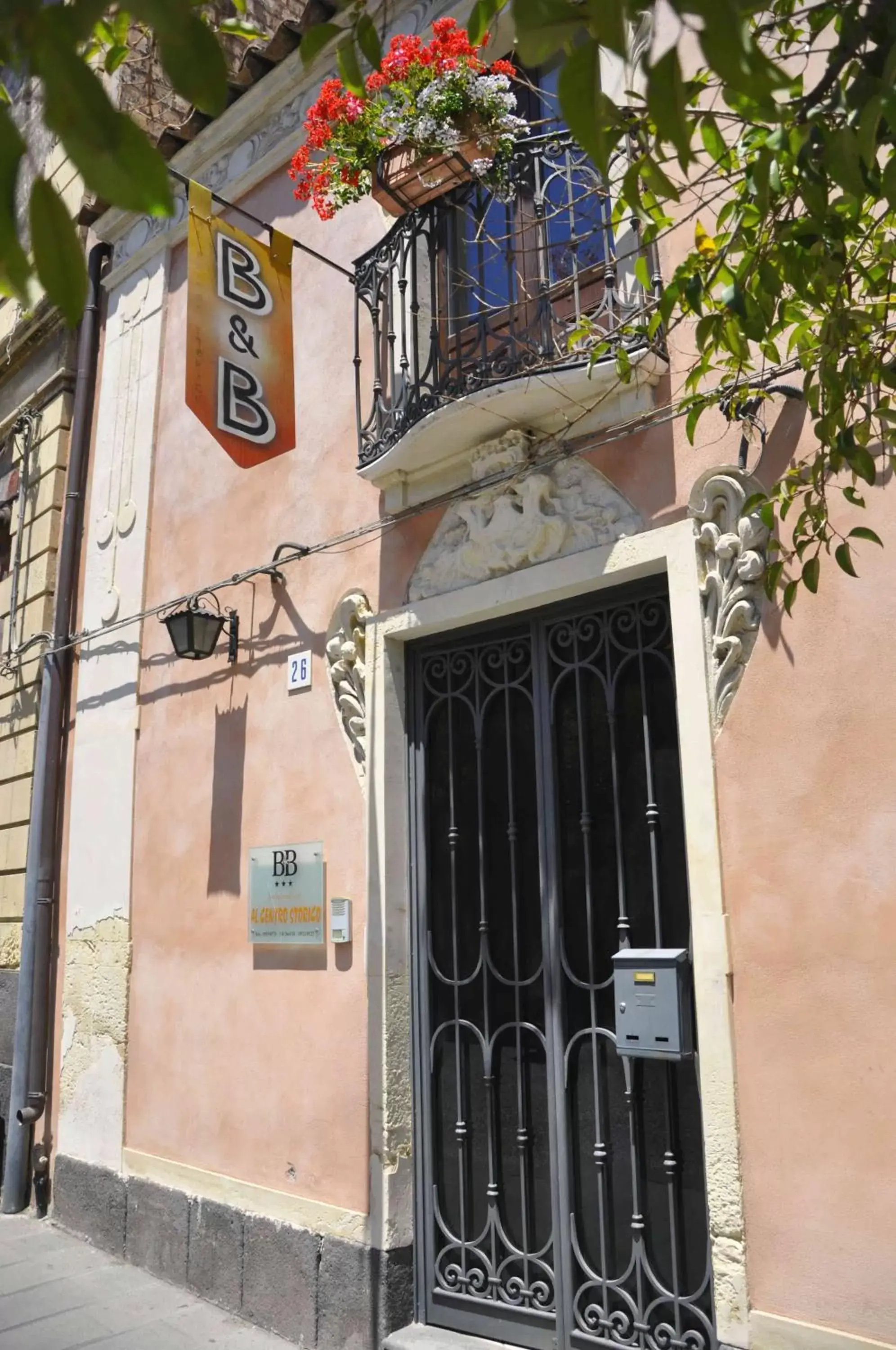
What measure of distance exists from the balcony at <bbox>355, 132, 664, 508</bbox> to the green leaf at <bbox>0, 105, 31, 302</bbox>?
301 cm

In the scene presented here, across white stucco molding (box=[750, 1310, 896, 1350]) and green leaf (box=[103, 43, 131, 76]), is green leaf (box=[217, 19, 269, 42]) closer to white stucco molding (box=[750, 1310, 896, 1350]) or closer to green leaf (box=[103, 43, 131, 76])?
green leaf (box=[103, 43, 131, 76])

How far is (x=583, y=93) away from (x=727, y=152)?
1.02 meters

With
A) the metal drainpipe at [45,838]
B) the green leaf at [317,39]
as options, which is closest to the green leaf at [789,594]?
the green leaf at [317,39]

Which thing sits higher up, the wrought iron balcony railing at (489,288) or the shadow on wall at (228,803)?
the wrought iron balcony railing at (489,288)

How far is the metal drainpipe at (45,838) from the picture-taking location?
7.05 metres

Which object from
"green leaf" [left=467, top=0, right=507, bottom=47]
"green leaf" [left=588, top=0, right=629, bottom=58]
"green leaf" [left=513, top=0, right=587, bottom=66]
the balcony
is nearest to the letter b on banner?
the balcony

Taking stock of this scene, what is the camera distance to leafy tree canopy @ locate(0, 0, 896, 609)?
1354mm

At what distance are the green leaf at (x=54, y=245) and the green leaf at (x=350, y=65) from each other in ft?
2.93

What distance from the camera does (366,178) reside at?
207 inches

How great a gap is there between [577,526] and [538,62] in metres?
3.08

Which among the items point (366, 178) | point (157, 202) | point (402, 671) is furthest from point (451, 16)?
point (157, 202)

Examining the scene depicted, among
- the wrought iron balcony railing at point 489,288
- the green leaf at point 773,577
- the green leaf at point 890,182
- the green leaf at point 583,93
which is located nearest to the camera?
the green leaf at point 583,93

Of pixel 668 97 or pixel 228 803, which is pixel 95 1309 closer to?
pixel 228 803

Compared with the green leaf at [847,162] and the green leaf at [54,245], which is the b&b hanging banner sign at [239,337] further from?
the green leaf at [54,245]
